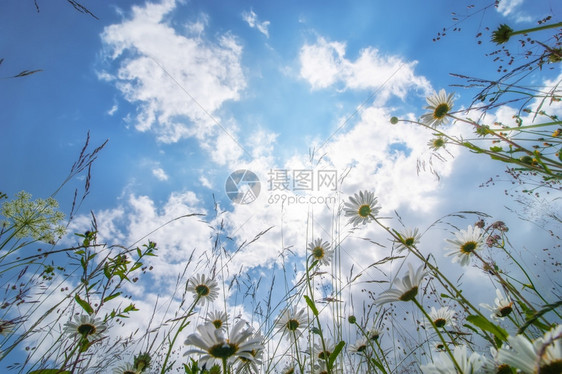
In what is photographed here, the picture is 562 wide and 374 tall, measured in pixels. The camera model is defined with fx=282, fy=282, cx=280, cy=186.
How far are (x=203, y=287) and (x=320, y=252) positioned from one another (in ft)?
3.13

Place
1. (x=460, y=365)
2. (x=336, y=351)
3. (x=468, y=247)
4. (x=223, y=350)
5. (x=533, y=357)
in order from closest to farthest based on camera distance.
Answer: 1. (x=533, y=357)
2. (x=460, y=365)
3. (x=223, y=350)
4. (x=336, y=351)
5. (x=468, y=247)

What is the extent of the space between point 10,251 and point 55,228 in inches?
40.2

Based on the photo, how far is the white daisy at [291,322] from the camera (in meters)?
1.55

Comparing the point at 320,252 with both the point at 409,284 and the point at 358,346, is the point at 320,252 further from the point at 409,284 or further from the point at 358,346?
the point at 409,284

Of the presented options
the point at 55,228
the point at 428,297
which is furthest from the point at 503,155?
the point at 55,228

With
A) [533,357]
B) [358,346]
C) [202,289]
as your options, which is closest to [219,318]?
[202,289]

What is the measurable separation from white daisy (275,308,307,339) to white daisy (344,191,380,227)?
0.69 m

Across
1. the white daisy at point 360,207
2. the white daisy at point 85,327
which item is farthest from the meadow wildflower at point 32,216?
the white daisy at point 360,207

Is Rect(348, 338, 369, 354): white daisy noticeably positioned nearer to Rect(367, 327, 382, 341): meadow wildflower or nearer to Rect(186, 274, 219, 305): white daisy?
Rect(367, 327, 382, 341): meadow wildflower

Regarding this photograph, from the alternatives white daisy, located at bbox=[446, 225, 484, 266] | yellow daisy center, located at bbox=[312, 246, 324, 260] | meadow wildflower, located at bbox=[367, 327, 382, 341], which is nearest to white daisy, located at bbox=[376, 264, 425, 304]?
white daisy, located at bbox=[446, 225, 484, 266]

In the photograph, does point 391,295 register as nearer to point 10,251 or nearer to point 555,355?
point 555,355

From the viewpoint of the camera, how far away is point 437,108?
2.00m

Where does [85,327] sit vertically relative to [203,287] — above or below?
below

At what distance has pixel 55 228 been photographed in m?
2.22
